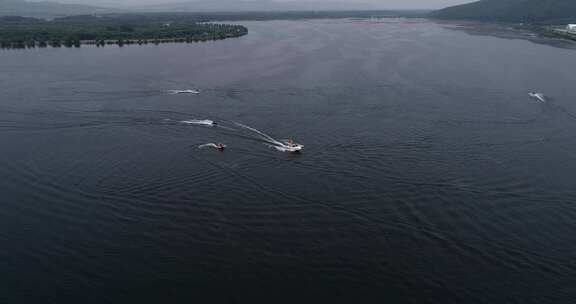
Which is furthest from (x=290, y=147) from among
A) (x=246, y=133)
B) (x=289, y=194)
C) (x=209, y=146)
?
(x=289, y=194)

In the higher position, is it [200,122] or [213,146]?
[200,122]

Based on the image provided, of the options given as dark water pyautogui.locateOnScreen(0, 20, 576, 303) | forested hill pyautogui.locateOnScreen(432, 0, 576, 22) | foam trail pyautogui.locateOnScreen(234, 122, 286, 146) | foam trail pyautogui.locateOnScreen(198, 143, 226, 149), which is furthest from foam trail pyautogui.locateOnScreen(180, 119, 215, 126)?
forested hill pyautogui.locateOnScreen(432, 0, 576, 22)

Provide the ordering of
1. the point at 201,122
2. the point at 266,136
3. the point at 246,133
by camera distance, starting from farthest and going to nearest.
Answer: the point at 201,122 < the point at 246,133 < the point at 266,136

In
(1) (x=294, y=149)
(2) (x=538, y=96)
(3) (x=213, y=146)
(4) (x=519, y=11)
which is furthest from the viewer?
(4) (x=519, y=11)

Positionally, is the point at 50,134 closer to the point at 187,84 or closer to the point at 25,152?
the point at 25,152

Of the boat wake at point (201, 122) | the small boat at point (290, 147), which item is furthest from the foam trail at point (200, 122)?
the small boat at point (290, 147)

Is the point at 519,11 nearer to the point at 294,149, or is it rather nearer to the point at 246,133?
the point at 246,133
